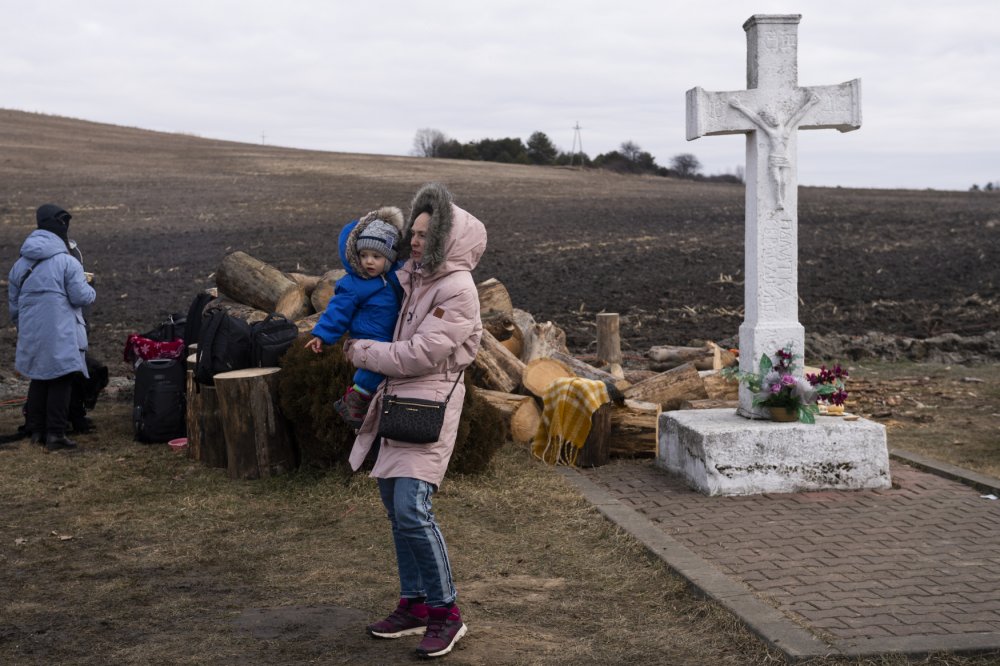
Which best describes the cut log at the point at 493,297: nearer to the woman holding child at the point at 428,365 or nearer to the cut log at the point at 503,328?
the cut log at the point at 503,328

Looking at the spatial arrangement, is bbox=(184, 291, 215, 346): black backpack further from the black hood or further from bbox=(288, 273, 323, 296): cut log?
bbox=(288, 273, 323, 296): cut log

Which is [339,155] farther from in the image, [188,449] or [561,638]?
[561,638]

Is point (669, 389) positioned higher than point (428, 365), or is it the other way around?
point (428, 365)

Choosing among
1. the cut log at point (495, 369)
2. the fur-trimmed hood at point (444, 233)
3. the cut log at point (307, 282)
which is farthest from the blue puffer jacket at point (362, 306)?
the cut log at point (307, 282)

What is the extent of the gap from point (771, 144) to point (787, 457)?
2.27 metres

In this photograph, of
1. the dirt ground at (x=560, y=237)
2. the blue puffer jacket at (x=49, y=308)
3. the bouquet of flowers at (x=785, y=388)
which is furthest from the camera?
the dirt ground at (x=560, y=237)

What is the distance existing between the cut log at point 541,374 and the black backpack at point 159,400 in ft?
9.77

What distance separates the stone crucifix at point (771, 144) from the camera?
7547 millimetres

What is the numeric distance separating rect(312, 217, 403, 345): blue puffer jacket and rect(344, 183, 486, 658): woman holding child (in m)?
0.07

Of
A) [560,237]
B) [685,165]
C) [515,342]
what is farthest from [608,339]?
[685,165]

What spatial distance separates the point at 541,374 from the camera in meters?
9.09

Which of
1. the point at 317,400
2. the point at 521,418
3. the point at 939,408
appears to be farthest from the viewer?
the point at 939,408

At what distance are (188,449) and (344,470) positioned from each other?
1.73 meters

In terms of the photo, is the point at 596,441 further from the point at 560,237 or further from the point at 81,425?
the point at 560,237
